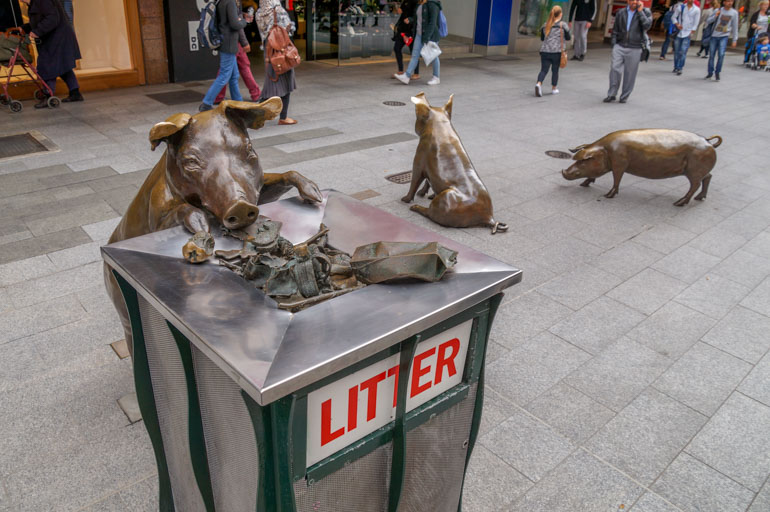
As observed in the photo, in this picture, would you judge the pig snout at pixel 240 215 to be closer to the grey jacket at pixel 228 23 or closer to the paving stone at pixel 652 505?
the paving stone at pixel 652 505

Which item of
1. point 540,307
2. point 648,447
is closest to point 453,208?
point 540,307

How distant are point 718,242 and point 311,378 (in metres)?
6.24

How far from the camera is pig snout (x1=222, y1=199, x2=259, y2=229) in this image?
2.16 m

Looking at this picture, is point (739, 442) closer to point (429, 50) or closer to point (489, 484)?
point (489, 484)

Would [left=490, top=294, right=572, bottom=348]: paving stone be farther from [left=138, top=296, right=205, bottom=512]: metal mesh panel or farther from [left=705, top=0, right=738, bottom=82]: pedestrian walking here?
[left=705, top=0, right=738, bottom=82]: pedestrian walking

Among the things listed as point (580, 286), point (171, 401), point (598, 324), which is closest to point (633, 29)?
point (580, 286)

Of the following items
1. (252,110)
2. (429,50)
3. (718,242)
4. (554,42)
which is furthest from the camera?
(429,50)

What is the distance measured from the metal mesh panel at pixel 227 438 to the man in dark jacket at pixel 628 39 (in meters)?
12.1

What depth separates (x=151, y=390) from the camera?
239cm

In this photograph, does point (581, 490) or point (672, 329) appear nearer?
point (581, 490)

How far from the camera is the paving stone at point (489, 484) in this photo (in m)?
→ 3.13

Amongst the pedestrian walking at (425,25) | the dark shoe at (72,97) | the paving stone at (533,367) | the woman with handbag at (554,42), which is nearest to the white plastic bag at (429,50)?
the pedestrian walking at (425,25)

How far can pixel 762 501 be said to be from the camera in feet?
10.7

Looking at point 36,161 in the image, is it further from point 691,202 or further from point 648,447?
point 691,202
